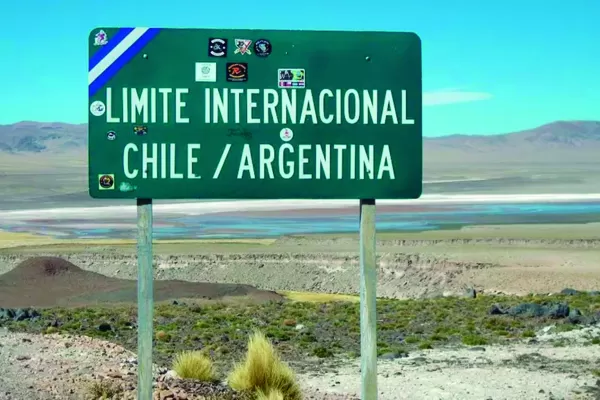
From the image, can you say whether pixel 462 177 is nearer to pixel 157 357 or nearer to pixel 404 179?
pixel 157 357

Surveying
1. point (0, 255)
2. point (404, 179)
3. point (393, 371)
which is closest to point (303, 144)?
point (404, 179)

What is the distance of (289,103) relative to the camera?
5.80 m

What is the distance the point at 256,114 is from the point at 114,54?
96 cm

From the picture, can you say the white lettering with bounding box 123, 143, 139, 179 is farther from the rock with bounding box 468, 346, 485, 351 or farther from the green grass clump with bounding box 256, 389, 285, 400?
the rock with bounding box 468, 346, 485, 351

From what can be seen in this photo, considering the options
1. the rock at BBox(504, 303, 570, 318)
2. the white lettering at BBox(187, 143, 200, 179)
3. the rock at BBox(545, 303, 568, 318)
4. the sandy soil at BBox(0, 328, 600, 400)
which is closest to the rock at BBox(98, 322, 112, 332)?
the sandy soil at BBox(0, 328, 600, 400)

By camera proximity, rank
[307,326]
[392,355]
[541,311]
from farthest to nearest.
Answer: [541,311] → [307,326] → [392,355]

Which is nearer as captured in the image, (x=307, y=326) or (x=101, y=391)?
(x=101, y=391)

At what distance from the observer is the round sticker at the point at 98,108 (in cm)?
579

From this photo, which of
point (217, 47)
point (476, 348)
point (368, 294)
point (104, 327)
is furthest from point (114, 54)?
point (104, 327)

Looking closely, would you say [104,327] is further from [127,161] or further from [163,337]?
[127,161]

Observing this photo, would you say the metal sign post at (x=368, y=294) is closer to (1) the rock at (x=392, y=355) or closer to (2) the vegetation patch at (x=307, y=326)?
(2) the vegetation patch at (x=307, y=326)

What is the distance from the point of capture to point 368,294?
5.80m

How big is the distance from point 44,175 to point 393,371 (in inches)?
7050

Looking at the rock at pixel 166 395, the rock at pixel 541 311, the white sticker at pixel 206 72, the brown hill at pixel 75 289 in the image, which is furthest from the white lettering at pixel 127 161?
the brown hill at pixel 75 289
